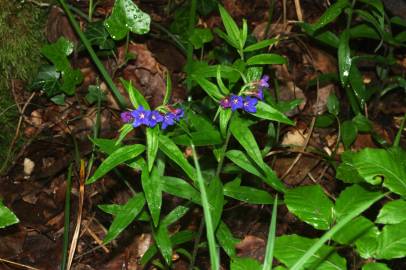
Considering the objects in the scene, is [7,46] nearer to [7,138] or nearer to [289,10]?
[7,138]

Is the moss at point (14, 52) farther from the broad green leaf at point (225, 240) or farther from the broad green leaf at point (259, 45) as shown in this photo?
the broad green leaf at point (259, 45)

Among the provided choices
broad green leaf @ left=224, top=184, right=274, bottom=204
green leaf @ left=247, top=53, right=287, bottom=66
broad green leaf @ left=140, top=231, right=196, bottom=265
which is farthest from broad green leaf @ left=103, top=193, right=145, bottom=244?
green leaf @ left=247, top=53, right=287, bottom=66

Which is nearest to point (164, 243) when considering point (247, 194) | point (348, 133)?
point (247, 194)

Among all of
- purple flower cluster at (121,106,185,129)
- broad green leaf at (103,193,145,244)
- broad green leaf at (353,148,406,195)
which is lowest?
broad green leaf at (103,193,145,244)

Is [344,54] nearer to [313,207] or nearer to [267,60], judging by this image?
[267,60]

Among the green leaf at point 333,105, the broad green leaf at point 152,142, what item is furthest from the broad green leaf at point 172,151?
the green leaf at point 333,105

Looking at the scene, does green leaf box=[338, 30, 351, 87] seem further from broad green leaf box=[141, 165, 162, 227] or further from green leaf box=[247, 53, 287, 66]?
broad green leaf box=[141, 165, 162, 227]
